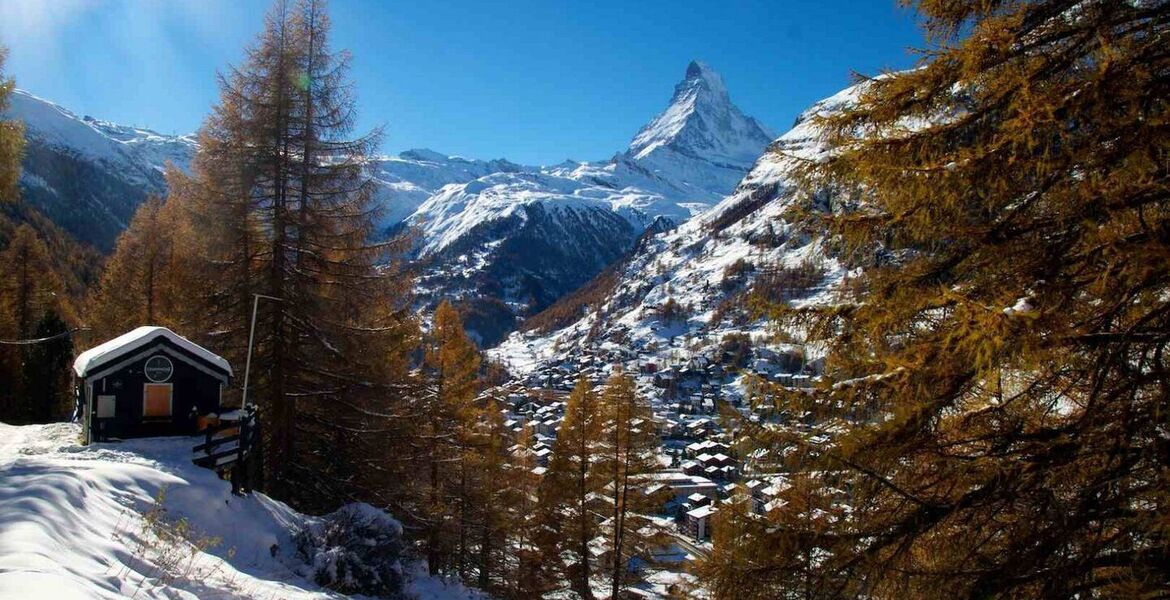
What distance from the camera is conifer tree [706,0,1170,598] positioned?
3.61 meters

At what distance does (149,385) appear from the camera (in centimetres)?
1388

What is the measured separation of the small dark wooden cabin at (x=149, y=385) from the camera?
1337cm

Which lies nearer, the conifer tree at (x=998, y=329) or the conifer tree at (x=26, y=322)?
the conifer tree at (x=998, y=329)

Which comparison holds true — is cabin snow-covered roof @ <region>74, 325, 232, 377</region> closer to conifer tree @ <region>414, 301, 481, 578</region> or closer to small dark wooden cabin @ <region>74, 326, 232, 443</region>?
small dark wooden cabin @ <region>74, 326, 232, 443</region>

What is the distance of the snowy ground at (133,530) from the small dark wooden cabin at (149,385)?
646 millimetres

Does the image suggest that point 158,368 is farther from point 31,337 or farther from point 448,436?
point 31,337

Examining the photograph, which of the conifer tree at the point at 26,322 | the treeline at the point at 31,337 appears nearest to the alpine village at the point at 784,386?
the treeline at the point at 31,337

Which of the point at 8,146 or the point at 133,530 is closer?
the point at 133,530

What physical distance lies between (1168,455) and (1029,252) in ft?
4.49

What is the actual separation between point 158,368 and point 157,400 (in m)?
0.73

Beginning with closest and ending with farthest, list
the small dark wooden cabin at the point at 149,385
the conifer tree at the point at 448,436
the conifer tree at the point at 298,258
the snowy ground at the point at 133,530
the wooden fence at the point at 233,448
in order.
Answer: the snowy ground at the point at 133,530, the wooden fence at the point at 233,448, the small dark wooden cabin at the point at 149,385, the conifer tree at the point at 298,258, the conifer tree at the point at 448,436

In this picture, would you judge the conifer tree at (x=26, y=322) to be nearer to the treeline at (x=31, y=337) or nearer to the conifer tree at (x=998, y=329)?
the treeline at (x=31, y=337)

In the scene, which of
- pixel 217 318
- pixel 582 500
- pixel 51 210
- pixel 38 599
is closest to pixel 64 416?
pixel 217 318

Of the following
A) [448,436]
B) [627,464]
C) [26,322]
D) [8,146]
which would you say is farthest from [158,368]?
[26,322]
